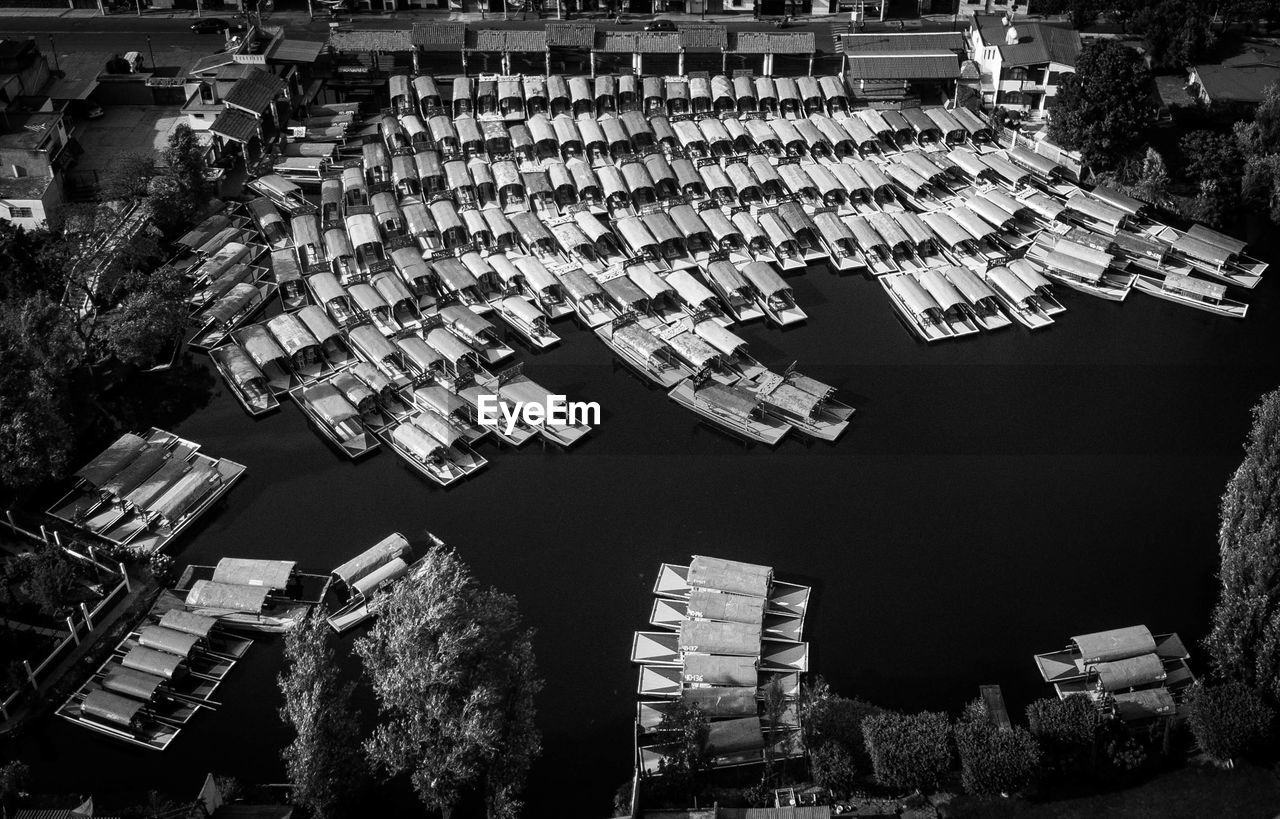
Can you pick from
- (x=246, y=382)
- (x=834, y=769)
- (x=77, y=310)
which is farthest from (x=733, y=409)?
(x=77, y=310)

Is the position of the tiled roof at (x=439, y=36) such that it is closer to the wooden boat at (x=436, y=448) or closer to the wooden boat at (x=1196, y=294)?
the wooden boat at (x=436, y=448)

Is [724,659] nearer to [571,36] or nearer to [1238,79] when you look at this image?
[571,36]

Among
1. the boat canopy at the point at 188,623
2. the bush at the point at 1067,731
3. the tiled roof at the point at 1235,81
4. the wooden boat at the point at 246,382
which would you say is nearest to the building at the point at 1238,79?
the tiled roof at the point at 1235,81

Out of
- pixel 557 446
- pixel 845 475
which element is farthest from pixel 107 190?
pixel 845 475

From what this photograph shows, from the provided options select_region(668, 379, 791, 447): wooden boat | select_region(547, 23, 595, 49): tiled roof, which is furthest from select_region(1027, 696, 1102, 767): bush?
select_region(547, 23, 595, 49): tiled roof

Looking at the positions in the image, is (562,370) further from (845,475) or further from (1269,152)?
(1269,152)

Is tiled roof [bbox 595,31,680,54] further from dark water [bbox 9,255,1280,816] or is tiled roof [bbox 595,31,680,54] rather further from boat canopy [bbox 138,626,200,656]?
boat canopy [bbox 138,626,200,656]

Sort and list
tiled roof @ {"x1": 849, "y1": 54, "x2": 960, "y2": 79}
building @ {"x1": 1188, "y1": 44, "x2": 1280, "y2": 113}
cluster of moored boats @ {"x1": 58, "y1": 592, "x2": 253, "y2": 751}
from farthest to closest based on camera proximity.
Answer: tiled roof @ {"x1": 849, "y1": 54, "x2": 960, "y2": 79}, building @ {"x1": 1188, "y1": 44, "x2": 1280, "y2": 113}, cluster of moored boats @ {"x1": 58, "y1": 592, "x2": 253, "y2": 751}
